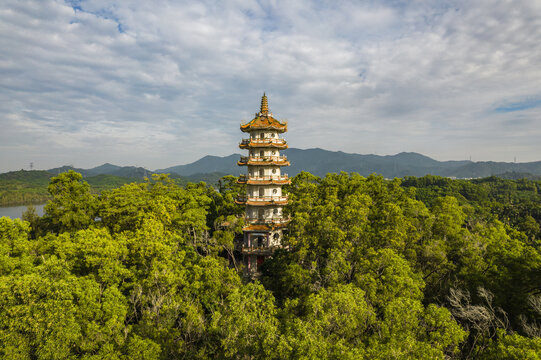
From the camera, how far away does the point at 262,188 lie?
29.7m

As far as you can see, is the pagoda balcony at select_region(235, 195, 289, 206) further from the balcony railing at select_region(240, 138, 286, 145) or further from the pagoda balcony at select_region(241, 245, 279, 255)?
the balcony railing at select_region(240, 138, 286, 145)

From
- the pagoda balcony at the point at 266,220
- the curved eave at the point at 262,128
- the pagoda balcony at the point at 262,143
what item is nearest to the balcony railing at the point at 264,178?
the pagoda balcony at the point at 262,143

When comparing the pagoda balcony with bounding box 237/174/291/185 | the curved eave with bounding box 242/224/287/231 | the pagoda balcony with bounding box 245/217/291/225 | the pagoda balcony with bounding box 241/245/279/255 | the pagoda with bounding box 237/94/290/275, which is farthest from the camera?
the pagoda balcony with bounding box 245/217/291/225

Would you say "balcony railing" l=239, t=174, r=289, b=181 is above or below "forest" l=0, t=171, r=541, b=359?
above

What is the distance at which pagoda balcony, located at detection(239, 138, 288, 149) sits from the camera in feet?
92.6

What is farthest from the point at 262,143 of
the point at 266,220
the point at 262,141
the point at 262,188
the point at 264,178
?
the point at 266,220

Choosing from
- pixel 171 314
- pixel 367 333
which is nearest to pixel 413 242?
pixel 367 333

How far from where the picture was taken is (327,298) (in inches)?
532

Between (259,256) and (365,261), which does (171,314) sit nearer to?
(365,261)

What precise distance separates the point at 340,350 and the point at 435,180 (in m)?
107

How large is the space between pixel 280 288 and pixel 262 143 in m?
14.0

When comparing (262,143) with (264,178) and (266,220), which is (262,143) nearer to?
(264,178)

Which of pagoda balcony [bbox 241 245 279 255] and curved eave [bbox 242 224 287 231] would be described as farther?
curved eave [bbox 242 224 287 231]

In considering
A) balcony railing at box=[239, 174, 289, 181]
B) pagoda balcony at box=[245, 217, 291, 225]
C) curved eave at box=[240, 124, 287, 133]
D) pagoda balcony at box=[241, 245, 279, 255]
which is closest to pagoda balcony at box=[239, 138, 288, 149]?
curved eave at box=[240, 124, 287, 133]
